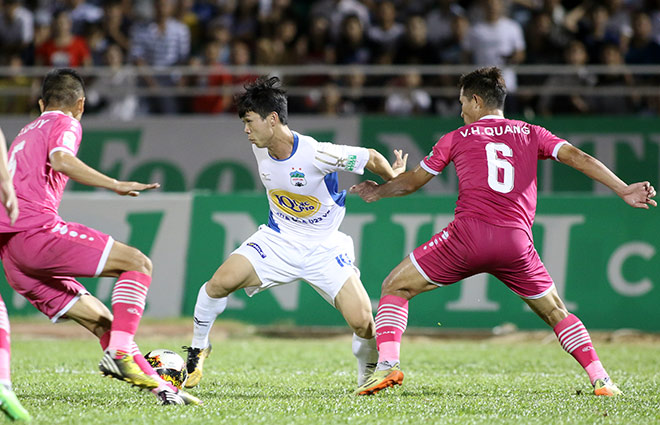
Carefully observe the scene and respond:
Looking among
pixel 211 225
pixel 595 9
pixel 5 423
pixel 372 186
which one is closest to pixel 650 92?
pixel 595 9

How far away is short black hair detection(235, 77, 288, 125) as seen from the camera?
653 centimetres

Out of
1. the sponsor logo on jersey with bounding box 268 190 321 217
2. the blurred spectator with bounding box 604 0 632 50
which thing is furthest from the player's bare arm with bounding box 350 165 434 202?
the blurred spectator with bounding box 604 0 632 50

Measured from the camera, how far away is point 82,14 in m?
16.1

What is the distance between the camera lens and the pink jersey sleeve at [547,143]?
6357 millimetres

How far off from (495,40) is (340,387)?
27.6 feet

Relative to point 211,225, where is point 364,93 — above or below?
above

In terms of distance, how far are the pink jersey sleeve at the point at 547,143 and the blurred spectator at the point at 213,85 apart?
8070 millimetres

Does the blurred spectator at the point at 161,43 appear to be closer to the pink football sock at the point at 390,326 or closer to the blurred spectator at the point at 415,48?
the blurred spectator at the point at 415,48

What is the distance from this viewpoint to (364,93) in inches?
538

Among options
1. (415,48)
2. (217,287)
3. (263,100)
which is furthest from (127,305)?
(415,48)

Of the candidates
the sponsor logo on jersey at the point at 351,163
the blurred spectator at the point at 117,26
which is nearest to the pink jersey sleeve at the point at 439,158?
the sponsor logo on jersey at the point at 351,163

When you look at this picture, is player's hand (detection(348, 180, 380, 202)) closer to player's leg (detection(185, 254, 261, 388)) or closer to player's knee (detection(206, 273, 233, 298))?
player's leg (detection(185, 254, 261, 388))

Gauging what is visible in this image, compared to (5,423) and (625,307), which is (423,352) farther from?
(5,423)

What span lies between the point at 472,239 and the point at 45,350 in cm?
536
